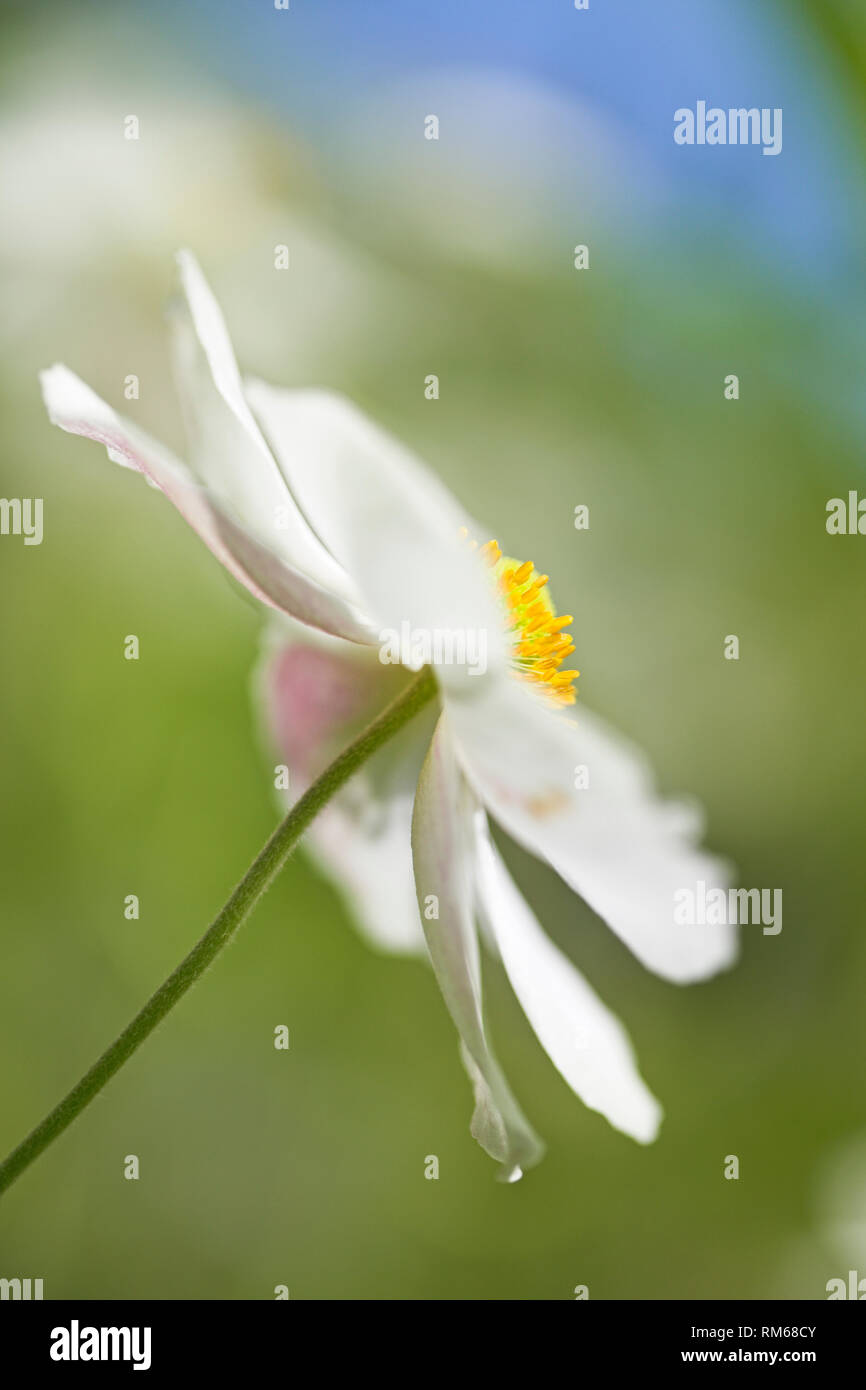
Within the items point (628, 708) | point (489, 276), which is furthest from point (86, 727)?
point (489, 276)

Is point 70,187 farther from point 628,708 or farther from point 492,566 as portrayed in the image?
point 492,566

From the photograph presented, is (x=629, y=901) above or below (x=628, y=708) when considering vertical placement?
below

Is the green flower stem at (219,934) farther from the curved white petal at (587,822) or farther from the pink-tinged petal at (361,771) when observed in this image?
the pink-tinged petal at (361,771)

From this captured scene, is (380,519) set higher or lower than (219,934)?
higher

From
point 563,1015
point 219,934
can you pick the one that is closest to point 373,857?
point 563,1015

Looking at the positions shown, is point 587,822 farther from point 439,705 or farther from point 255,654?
point 255,654
